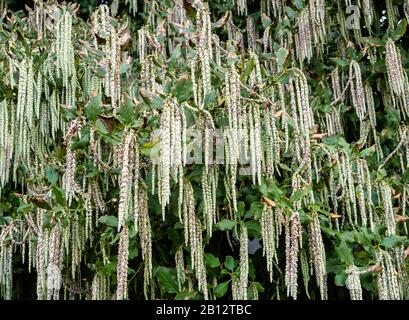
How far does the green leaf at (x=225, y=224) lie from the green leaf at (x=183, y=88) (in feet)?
1.74

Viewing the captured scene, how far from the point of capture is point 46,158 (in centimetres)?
256

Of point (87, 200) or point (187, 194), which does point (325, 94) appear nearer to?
point (187, 194)

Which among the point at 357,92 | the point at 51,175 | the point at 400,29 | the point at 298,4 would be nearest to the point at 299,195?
the point at 51,175

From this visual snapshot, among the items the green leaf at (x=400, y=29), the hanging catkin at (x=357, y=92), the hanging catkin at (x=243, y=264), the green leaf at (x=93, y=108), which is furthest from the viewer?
the hanging catkin at (x=357, y=92)

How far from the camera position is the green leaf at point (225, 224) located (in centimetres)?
216

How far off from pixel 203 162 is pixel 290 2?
6.25 feet

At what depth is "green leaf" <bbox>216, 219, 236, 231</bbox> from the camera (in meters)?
2.16

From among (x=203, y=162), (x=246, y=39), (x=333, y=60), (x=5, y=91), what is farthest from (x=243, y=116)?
(x=246, y=39)

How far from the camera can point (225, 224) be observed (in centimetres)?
216

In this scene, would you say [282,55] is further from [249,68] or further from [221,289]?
[221,289]

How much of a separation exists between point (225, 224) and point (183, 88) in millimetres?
582

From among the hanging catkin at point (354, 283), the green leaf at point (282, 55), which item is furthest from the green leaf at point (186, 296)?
the green leaf at point (282, 55)

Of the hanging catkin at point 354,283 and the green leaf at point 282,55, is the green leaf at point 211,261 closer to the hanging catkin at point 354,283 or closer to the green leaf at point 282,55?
the hanging catkin at point 354,283

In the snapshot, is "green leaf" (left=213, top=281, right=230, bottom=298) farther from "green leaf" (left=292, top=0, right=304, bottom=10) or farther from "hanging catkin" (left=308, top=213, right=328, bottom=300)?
"green leaf" (left=292, top=0, right=304, bottom=10)
